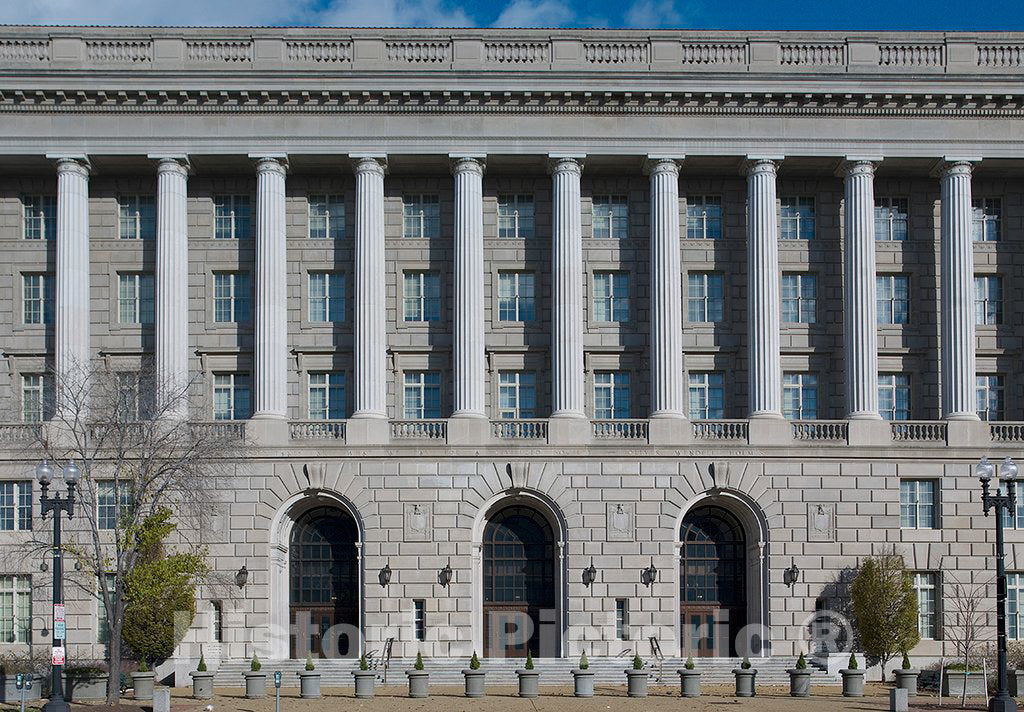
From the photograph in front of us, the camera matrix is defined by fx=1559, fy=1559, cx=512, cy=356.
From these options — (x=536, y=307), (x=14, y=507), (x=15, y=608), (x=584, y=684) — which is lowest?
(x=584, y=684)

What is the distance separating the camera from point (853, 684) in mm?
50844

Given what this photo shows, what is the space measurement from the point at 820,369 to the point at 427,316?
15.9 meters

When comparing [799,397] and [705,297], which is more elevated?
[705,297]

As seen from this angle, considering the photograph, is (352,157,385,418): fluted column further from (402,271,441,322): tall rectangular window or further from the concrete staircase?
the concrete staircase

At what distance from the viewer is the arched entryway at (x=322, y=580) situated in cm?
6016

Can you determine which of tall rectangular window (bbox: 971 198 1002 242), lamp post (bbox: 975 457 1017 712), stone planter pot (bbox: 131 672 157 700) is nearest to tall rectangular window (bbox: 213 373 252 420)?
stone planter pot (bbox: 131 672 157 700)

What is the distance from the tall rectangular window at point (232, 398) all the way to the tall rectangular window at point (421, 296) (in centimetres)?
695

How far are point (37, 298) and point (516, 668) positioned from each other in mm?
24346

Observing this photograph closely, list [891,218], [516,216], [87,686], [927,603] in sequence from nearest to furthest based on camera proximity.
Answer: [87,686] → [927,603] → [516,216] → [891,218]

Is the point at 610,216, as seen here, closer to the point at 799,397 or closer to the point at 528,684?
the point at 799,397

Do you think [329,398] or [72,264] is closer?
[72,264]

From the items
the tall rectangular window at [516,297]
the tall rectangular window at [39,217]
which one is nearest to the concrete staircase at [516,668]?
the tall rectangular window at [516,297]

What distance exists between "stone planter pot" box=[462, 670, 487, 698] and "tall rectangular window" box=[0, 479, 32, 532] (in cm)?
1971

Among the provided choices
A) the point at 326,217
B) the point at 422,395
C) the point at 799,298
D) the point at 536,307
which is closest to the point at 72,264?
the point at 326,217
